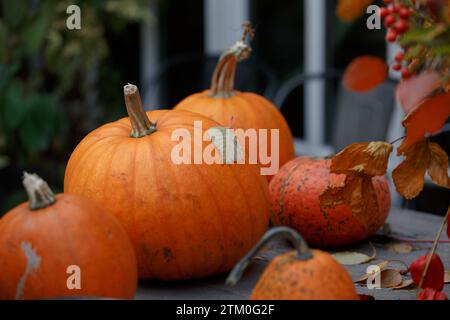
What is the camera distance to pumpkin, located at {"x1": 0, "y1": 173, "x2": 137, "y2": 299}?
89cm

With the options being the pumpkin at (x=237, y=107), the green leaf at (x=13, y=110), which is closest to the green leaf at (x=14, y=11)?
the green leaf at (x=13, y=110)

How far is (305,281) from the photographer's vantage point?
79 centimetres

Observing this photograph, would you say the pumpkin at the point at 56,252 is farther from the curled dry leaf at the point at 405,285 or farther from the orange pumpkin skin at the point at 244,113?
the orange pumpkin skin at the point at 244,113

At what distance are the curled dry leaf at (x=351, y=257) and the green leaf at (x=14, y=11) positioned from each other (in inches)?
124

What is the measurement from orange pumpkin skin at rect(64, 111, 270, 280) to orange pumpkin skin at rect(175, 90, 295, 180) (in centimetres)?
34

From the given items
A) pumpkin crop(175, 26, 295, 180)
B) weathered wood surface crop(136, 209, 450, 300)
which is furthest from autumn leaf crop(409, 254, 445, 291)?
pumpkin crop(175, 26, 295, 180)

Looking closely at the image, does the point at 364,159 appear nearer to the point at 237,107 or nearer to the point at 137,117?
the point at 137,117

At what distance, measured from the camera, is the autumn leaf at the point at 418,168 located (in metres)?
0.96

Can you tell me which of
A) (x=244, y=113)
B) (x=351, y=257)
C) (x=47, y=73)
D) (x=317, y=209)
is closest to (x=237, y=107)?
(x=244, y=113)

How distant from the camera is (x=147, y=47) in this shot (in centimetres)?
505

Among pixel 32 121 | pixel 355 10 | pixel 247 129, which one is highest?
pixel 355 10

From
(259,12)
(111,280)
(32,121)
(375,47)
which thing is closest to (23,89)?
(32,121)
